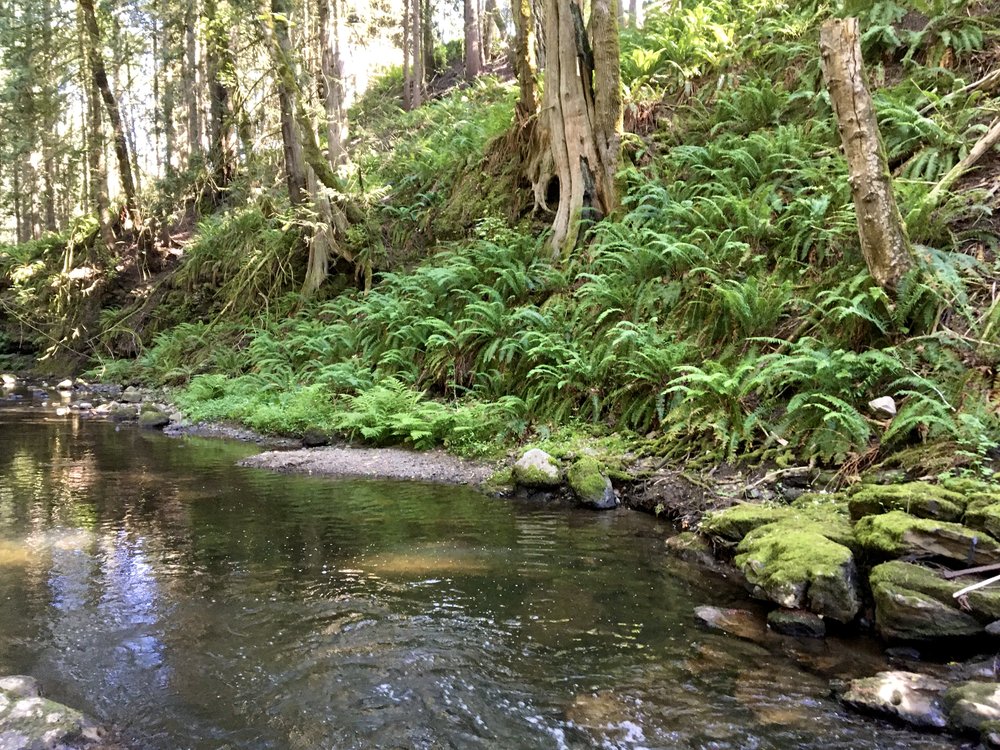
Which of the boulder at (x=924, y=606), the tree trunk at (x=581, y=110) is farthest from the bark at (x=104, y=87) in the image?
the boulder at (x=924, y=606)

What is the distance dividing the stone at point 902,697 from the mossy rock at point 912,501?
135 cm

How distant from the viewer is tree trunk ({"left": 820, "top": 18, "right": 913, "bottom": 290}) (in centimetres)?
671

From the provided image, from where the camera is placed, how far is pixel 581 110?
40.6ft

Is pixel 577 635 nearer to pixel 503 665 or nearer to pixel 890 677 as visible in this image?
pixel 503 665

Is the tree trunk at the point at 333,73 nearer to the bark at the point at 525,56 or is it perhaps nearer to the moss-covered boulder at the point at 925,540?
the bark at the point at 525,56

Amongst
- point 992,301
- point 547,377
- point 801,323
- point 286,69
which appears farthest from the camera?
point 286,69

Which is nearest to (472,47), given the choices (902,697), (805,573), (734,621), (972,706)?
(805,573)

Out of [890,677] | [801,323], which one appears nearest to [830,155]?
[801,323]

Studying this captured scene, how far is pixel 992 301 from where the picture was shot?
6.49m

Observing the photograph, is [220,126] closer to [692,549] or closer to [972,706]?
[692,549]

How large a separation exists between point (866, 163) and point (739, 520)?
13.0 feet

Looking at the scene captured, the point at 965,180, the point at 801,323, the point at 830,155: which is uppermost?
the point at 830,155

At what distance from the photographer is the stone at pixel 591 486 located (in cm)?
711

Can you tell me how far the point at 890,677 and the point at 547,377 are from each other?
6310mm
